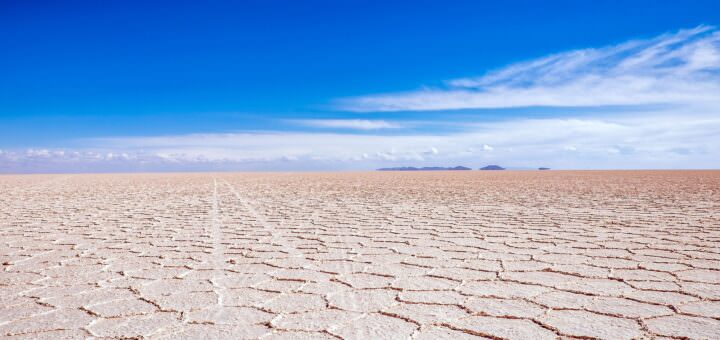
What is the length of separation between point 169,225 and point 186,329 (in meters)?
3.67

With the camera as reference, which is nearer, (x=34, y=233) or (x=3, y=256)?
(x=3, y=256)

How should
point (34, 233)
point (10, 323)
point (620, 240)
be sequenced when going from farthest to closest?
point (34, 233), point (620, 240), point (10, 323)

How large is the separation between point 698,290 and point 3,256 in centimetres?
408

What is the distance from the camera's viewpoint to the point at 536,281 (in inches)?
108

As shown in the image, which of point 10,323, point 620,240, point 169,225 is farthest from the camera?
point 169,225

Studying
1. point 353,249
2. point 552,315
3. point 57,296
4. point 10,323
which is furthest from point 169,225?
point 552,315

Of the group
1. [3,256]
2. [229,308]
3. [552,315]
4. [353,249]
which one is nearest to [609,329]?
[552,315]

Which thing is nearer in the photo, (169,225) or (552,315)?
(552,315)

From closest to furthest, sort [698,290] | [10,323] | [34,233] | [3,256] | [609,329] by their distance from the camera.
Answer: [609,329]
[10,323]
[698,290]
[3,256]
[34,233]

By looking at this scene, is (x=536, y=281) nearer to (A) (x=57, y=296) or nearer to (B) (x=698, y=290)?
(B) (x=698, y=290)

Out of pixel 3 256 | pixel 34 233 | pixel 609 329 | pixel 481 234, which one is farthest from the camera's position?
pixel 34 233

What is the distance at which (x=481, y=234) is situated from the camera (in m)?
4.52

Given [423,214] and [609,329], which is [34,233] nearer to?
[423,214]

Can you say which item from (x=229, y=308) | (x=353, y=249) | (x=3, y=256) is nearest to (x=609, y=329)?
(x=229, y=308)
